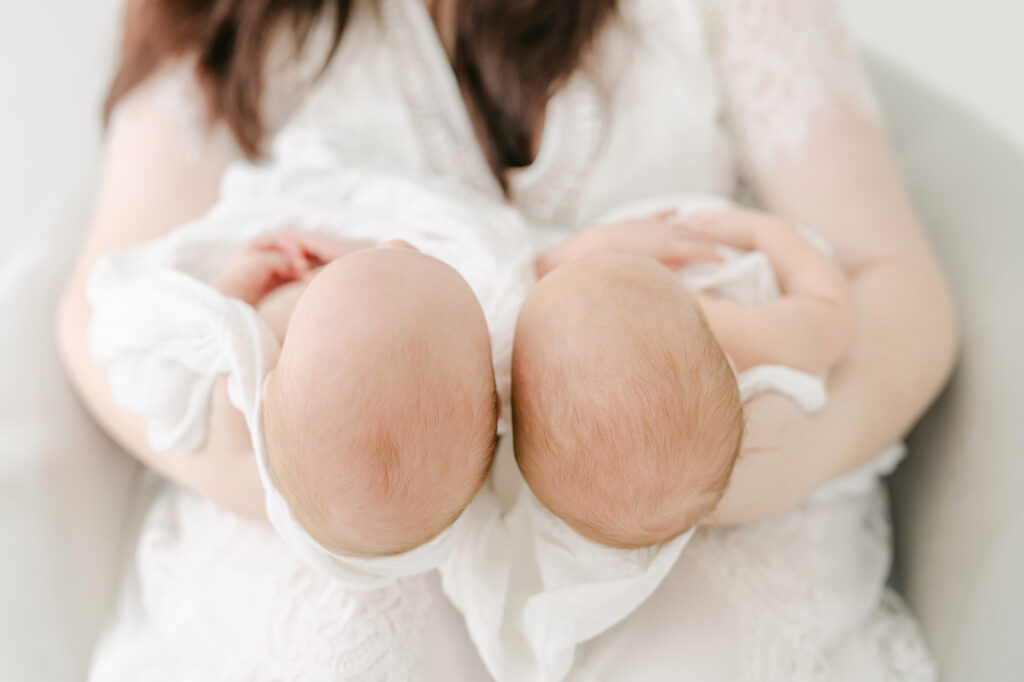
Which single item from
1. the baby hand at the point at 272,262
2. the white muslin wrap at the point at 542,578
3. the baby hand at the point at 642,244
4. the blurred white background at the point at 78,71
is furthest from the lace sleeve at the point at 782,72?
the blurred white background at the point at 78,71

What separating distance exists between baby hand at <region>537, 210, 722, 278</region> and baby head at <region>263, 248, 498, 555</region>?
8.0 inches

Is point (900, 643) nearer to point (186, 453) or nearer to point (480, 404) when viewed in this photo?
point (480, 404)

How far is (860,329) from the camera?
84 cm

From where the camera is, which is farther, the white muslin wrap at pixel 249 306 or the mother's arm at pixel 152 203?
the mother's arm at pixel 152 203

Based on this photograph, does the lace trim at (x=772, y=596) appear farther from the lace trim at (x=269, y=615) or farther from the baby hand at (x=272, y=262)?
the baby hand at (x=272, y=262)

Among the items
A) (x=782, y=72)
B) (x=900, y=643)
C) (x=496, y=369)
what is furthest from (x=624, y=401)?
(x=782, y=72)

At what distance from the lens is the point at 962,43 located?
5.56 feet

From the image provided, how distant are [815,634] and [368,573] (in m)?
0.41

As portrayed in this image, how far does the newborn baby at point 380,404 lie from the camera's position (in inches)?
21.2

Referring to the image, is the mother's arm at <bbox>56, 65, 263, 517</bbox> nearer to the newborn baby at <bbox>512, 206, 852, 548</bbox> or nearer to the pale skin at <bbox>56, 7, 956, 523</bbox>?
the pale skin at <bbox>56, 7, 956, 523</bbox>

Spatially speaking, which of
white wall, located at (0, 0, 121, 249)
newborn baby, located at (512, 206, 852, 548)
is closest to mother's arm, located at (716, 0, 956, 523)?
newborn baby, located at (512, 206, 852, 548)

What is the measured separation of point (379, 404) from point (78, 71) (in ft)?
5.02

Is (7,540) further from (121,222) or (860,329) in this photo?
(860,329)

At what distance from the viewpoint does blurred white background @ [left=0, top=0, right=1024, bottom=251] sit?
1.62 meters
